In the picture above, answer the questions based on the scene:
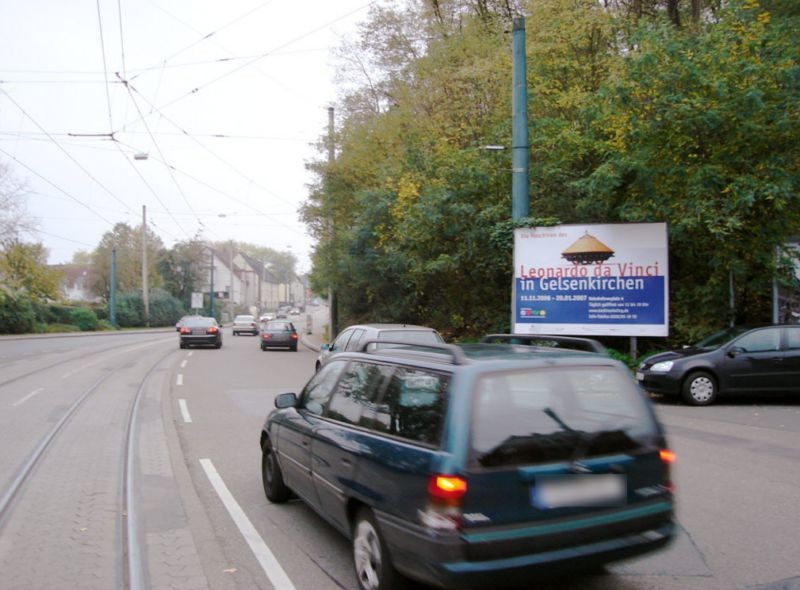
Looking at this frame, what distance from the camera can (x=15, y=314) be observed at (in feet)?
146

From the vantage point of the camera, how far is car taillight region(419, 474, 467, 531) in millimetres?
3428

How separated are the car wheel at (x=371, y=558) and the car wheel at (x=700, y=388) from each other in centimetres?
942

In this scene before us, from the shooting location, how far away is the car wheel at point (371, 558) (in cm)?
383

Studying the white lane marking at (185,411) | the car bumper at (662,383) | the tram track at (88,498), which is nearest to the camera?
the tram track at (88,498)

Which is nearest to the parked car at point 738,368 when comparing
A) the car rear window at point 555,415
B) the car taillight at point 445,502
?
the car rear window at point 555,415

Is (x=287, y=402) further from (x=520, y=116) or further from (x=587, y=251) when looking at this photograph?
(x=520, y=116)

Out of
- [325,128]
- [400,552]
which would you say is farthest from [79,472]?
[325,128]

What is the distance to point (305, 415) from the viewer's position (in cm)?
539

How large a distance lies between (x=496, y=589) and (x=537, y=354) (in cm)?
135

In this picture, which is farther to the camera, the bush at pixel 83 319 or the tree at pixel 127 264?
A: the tree at pixel 127 264

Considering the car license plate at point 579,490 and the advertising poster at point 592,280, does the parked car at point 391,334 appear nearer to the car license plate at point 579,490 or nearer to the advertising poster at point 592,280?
the advertising poster at point 592,280

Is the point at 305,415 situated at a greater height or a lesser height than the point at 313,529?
greater

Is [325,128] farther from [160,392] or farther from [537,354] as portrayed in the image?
[537,354]

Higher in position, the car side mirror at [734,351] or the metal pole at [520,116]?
the metal pole at [520,116]
